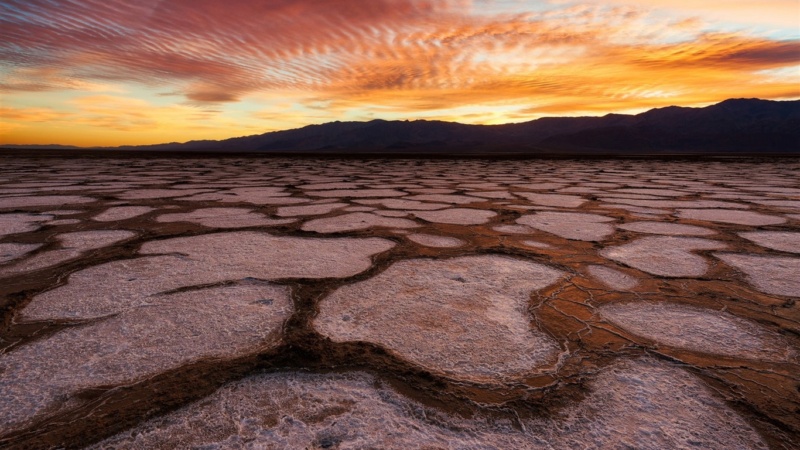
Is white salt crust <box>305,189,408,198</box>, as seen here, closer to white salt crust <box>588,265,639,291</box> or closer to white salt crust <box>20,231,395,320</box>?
white salt crust <box>20,231,395,320</box>

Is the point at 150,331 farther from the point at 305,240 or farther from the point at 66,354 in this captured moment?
the point at 305,240

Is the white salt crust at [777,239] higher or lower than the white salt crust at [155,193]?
lower

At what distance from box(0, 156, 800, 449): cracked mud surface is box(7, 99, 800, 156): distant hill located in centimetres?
4247

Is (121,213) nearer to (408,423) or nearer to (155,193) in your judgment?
(155,193)

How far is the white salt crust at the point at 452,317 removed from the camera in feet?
2.08

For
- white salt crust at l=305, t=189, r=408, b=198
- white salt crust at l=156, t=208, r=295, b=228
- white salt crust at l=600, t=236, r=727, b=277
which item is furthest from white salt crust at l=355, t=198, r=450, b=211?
white salt crust at l=600, t=236, r=727, b=277

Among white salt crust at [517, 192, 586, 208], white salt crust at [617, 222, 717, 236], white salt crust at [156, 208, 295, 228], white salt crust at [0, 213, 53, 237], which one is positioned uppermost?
white salt crust at [0, 213, 53, 237]

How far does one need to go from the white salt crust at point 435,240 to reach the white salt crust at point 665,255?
0.46 metres

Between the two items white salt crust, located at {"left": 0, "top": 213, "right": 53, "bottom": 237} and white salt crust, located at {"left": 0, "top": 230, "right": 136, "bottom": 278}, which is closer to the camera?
white salt crust, located at {"left": 0, "top": 230, "right": 136, "bottom": 278}

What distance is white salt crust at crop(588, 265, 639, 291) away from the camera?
0.95 meters

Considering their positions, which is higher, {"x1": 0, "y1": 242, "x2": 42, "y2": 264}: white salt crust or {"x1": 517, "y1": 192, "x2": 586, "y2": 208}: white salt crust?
{"x1": 0, "y1": 242, "x2": 42, "y2": 264}: white salt crust

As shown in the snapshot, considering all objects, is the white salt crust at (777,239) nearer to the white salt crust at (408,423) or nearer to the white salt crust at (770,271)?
the white salt crust at (770,271)

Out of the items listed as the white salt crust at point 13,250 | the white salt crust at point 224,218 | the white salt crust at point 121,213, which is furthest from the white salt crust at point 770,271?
the white salt crust at point 121,213

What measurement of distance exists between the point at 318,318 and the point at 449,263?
0.47 metres
